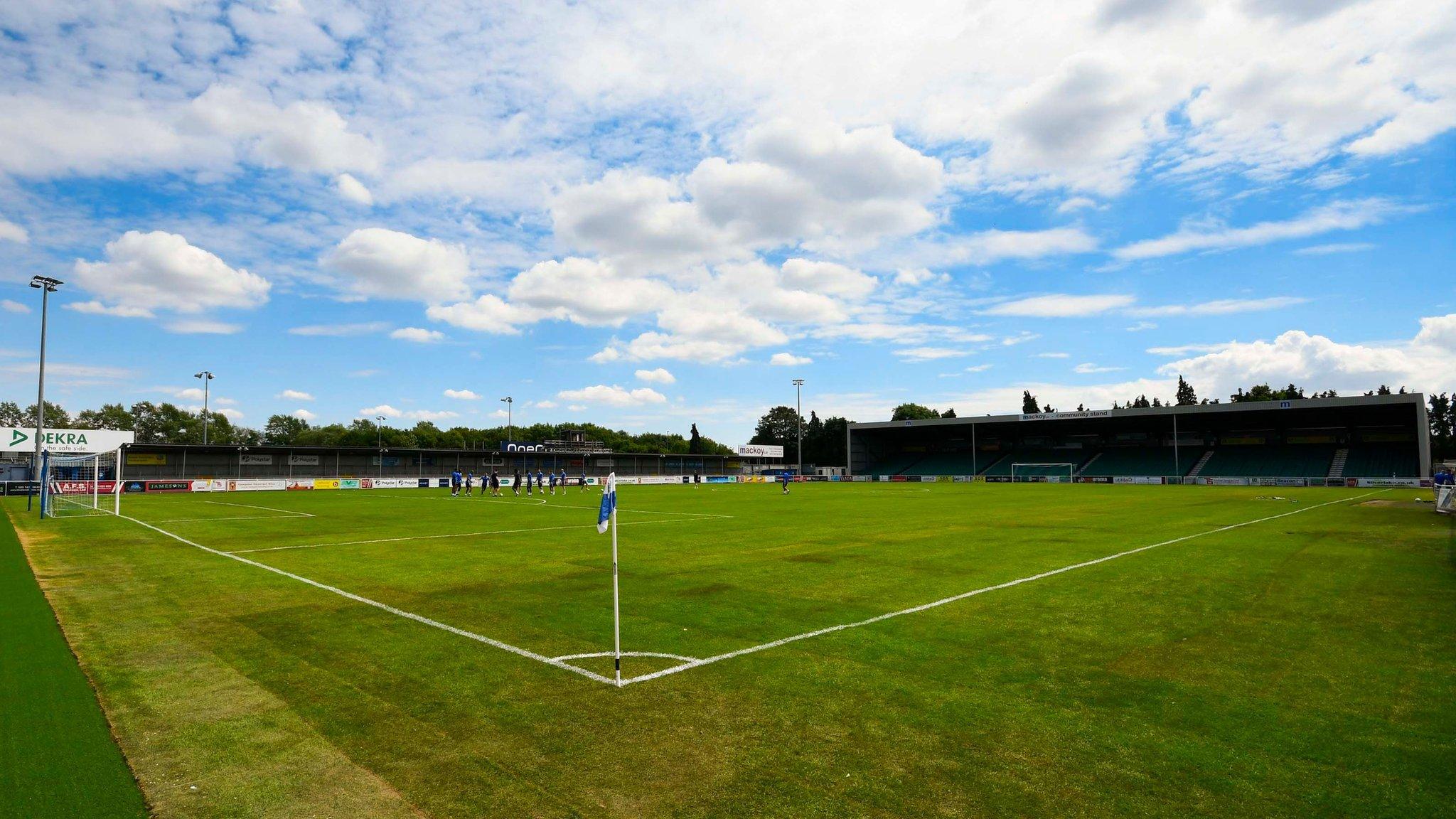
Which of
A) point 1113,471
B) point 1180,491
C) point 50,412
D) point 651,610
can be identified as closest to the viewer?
point 651,610

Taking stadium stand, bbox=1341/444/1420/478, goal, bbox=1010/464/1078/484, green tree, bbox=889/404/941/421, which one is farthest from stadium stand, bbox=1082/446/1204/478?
green tree, bbox=889/404/941/421

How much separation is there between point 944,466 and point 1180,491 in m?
40.1

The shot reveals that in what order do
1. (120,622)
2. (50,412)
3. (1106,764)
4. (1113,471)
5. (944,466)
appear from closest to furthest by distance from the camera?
(1106,764) → (120,622) → (1113,471) → (944,466) → (50,412)

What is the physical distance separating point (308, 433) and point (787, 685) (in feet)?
559

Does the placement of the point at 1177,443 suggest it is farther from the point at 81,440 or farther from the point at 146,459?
the point at 146,459

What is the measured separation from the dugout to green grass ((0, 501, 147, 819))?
256ft

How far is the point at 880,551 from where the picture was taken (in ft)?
56.8

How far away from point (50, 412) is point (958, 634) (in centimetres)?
17382

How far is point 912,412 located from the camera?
463 feet

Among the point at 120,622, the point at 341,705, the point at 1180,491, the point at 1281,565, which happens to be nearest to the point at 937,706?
the point at 341,705

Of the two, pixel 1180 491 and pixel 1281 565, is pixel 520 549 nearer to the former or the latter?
pixel 1281 565

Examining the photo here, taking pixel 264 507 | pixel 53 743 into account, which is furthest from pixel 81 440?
pixel 53 743

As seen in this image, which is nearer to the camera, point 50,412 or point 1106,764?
point 1106,764

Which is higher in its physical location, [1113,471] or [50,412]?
[50,412]
